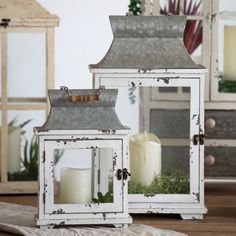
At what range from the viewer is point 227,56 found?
3707 millimetres

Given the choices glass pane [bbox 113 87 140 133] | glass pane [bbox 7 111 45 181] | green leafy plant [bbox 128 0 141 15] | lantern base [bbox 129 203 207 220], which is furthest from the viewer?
green leafy plant [bbox 128 0 141 15]

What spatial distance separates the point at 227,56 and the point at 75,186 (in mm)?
1197

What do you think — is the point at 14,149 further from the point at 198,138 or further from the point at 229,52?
the point at 229,52

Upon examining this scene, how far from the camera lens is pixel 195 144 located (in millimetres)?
3047

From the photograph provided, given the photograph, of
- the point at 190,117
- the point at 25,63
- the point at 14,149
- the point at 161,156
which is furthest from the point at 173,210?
the point at 25,63

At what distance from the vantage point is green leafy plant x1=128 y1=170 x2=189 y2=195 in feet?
9.94

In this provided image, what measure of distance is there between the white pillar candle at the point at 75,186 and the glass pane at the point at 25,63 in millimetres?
766

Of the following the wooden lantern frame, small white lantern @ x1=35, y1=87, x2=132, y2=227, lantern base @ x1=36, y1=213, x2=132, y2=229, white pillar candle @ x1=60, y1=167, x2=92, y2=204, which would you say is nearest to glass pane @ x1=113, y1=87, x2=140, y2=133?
small white lantern @ x1=35, y1=87, x2=132, y2=227

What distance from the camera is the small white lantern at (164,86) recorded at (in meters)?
3.01

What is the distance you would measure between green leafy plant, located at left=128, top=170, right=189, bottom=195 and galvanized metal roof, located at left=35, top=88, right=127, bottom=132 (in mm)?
323

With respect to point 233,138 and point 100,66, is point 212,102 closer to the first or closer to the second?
point 233,138

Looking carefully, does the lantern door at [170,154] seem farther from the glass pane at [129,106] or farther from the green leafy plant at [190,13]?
the green leafy plant at [190,13]

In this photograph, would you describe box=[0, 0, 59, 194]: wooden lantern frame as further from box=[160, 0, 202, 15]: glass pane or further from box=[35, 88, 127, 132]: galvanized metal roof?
box=[35, 88, 127, 132]: galvanized metal roof

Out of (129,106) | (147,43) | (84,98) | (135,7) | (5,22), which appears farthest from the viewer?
(135,7)
